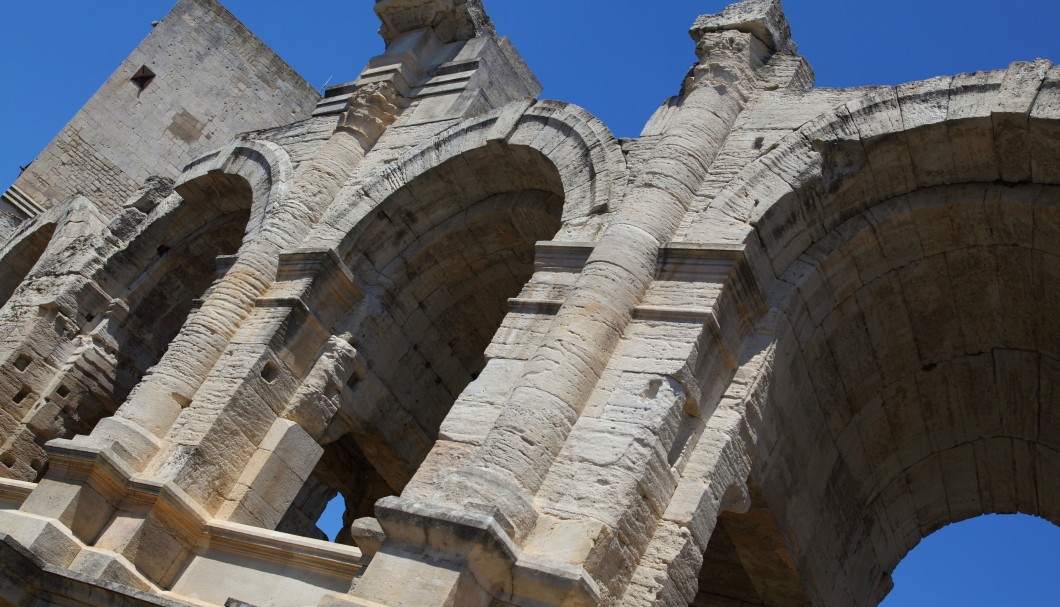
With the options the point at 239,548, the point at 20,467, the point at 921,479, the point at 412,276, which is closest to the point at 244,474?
the point at 239,548

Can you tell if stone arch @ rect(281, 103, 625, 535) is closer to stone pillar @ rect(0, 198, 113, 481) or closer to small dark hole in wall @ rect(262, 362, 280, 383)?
small dark hole in wall @ rect(262, 362, 280, 383)

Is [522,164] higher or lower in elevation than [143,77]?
lower

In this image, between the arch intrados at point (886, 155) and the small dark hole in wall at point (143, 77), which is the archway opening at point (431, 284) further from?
the small dark hole in wall at point (143, 77)

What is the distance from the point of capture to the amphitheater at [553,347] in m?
6.09

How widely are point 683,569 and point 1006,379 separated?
13.3 feet

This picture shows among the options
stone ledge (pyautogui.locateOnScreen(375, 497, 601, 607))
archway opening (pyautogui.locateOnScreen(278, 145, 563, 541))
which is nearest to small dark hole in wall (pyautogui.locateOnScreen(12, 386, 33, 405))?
archway opening (pyautogui.locateOnScreen(278, 145, 563, 541))

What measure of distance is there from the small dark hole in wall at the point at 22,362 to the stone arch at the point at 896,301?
24.2 feet

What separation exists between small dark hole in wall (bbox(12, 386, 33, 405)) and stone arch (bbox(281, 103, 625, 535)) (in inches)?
137

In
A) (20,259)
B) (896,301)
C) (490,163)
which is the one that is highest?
(490,163)

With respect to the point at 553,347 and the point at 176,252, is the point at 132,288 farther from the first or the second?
the point at 553,347

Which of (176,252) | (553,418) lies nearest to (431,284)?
(176,252)

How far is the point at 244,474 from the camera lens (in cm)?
822

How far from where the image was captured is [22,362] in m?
10.7

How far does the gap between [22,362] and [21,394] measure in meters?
0.35
